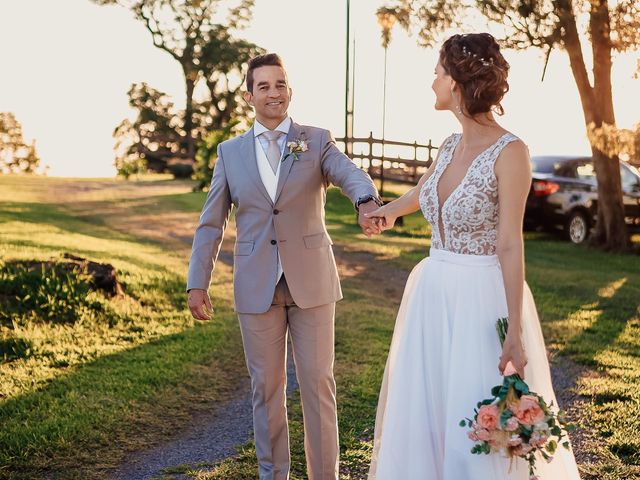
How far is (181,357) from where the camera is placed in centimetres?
820

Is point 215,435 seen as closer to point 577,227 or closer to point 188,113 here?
point 577,227

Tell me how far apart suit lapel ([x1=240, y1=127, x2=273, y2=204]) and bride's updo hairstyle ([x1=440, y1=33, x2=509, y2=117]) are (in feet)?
3.84

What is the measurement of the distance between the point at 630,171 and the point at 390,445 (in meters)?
16.8

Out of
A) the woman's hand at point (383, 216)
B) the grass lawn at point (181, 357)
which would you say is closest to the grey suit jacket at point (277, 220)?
the woman's hand at point (383, 216)

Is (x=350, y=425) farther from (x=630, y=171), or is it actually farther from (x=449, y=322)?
(x=630, y=171)

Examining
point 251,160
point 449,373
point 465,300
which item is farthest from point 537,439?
point 251,160

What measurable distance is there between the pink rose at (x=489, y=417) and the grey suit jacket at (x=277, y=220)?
120cm

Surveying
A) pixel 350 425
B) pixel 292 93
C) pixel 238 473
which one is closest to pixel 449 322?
pixel 292 93

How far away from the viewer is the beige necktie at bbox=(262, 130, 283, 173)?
4371 mm

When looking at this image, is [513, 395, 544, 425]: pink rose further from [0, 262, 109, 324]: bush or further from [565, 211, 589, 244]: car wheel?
[565, 211, 589, 244]: car wheel

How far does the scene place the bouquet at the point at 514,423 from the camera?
333 centimetres

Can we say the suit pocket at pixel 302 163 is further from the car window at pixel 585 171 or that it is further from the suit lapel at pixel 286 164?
the car window at pixel 585 171

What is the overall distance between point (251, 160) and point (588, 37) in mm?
14373

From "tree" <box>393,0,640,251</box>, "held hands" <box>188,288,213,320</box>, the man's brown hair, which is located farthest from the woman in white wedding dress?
"tree" <box>393,0,640,251</box>
